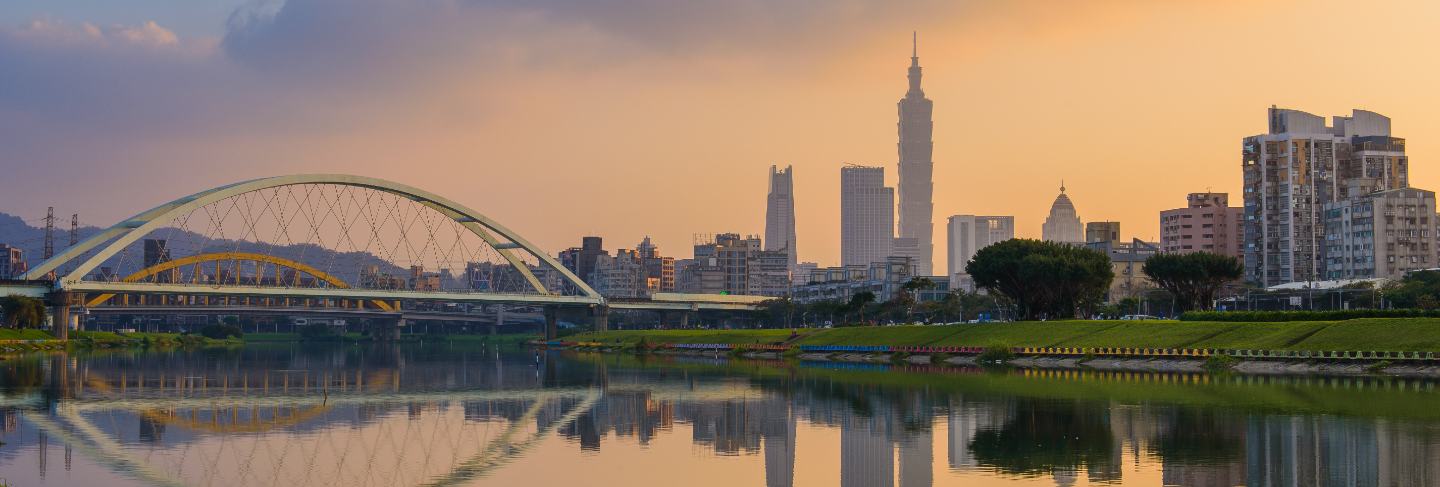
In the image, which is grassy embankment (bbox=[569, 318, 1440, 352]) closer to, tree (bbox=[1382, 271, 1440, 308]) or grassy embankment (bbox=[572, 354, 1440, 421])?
grassy embankment (bbox=[572, 354, 1440, 421])

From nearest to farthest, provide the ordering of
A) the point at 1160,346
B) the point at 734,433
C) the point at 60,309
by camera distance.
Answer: the point at 734,433 < the point at 1160,346 < the point at 60,309

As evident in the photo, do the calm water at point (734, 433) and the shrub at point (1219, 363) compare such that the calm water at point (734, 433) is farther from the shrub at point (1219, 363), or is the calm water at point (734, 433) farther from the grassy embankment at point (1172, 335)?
the grassy embankment at point (1172, 335)

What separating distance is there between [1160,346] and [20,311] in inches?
3711

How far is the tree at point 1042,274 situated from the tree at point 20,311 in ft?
261

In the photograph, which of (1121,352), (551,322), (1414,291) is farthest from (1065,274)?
(551,322)

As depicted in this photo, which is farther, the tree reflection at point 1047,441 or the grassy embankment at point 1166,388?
the grassy embankment at point 1166,388

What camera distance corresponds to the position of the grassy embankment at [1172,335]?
2911 inches

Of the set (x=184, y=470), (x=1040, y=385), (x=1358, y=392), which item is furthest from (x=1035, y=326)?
(x=184, y=470)

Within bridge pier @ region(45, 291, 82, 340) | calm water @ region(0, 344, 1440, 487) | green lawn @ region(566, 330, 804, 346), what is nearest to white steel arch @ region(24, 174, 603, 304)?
bridge pier @ region(45, 291, 82, 340)

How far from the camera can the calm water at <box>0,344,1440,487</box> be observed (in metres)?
32.8

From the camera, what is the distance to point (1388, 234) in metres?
175

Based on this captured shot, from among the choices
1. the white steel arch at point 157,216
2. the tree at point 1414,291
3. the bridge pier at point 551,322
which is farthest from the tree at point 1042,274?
the bridge pier at point 551,322

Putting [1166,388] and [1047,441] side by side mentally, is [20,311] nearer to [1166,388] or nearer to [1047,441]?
[1166,388]

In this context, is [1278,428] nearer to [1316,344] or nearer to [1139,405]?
[1139,405]
